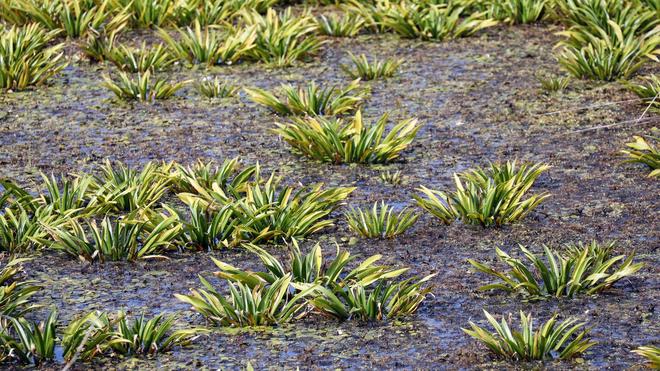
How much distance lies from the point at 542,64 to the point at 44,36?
386cm

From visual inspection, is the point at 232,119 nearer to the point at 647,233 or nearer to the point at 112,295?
the point at 112,295

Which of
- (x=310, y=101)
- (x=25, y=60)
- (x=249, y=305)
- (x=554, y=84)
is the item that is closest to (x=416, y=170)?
(x=310, y=101)

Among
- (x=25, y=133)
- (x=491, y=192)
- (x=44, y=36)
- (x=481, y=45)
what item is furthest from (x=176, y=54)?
(x=491, y=192)

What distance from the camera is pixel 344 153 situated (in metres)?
6.18

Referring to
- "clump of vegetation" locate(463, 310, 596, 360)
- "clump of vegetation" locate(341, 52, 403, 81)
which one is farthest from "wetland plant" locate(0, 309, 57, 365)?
"clump of vegetation" locate(341, 52, 403, 81)

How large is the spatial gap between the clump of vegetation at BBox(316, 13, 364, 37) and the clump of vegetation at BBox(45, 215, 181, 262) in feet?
12.4

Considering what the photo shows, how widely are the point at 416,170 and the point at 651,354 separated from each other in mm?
2495

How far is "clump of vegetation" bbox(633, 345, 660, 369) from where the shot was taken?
3.82m

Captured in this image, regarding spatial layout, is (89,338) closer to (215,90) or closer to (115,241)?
(115,241)

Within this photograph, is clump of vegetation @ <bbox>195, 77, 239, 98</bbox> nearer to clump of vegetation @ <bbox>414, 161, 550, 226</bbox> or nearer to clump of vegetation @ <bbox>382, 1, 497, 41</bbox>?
clump of vegetation @ <bbox>382, 1, 497, 41</bbox>

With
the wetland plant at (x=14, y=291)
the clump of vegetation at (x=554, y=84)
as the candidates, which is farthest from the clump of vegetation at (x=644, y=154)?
the wetland plant at (x=14, y=291)

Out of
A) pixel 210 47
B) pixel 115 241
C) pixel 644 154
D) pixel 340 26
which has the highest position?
pixel 340 26

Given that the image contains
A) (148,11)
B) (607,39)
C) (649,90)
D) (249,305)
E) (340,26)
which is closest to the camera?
(249,305)

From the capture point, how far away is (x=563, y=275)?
14.8 ft
